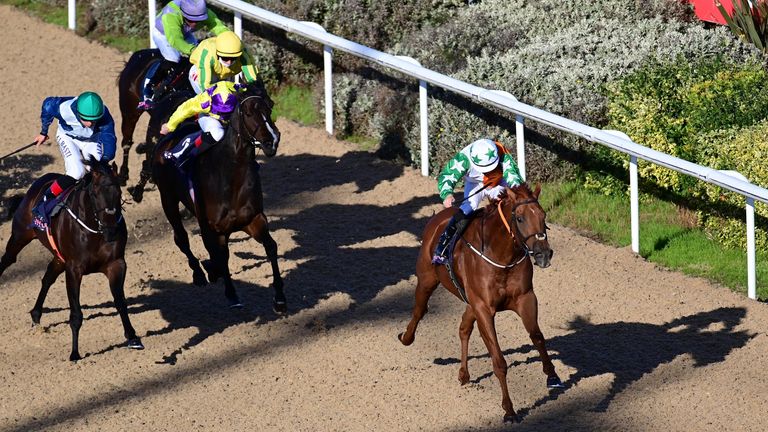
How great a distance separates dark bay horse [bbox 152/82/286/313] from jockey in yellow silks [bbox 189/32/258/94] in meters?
0.71

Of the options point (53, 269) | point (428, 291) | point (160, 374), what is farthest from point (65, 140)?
point (428, 291)

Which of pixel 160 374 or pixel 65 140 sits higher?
pixel 65 140

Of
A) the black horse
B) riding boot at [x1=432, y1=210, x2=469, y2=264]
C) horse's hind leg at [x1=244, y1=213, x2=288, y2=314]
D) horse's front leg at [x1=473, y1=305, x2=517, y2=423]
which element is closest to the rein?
riding boot at [x1=432, y1=210, x2=469, y2=264]

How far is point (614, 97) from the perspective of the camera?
1358cm

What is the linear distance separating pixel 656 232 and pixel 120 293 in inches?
185

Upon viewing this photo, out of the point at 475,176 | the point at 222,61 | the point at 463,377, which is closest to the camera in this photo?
the point at 463,377

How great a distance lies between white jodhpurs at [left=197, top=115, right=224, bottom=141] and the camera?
11.3m

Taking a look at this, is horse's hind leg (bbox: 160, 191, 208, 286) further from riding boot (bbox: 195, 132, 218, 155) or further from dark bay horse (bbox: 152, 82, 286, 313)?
riding boot (bbox: 195, 132, 218, 155)

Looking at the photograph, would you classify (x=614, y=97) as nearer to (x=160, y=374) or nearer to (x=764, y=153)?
(x=764, y=153)

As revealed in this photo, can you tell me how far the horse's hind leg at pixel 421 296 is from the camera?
399 inches

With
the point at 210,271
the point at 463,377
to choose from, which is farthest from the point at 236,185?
the point at 463,377

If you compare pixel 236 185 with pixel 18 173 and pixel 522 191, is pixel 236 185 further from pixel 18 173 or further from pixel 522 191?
pixel 18 173

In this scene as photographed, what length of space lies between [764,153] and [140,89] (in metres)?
5.66

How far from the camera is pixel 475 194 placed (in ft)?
32.5
